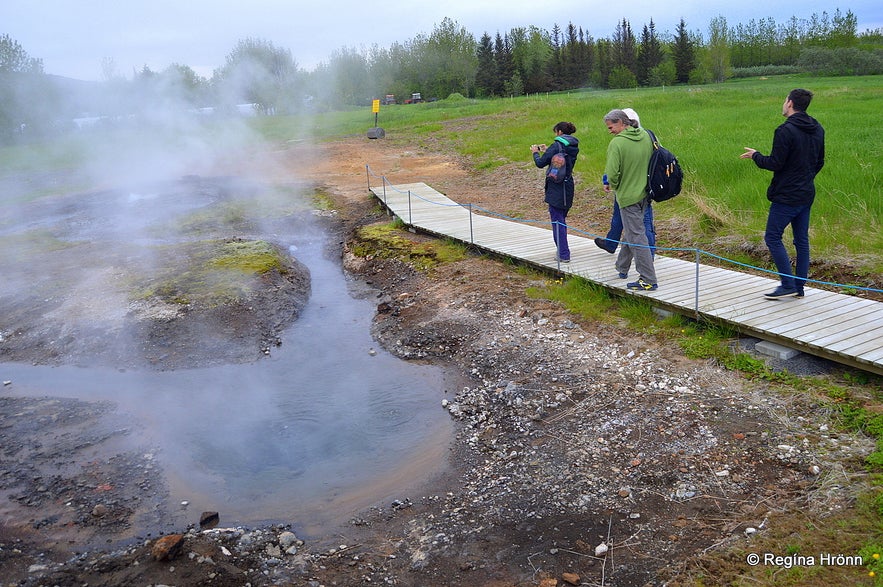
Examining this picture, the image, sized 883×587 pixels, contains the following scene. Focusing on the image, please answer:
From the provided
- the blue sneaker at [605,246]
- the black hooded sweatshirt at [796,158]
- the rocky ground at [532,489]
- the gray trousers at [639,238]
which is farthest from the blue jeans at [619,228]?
the black hooded sweatshirt at [796,158]

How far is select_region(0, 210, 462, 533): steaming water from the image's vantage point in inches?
219

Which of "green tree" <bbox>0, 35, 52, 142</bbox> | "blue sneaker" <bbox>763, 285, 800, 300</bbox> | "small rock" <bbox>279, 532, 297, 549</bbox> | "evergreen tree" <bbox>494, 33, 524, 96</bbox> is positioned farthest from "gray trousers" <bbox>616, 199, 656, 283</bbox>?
"evergreen tree" <bbox>494, 33, 524, 96</bbox>

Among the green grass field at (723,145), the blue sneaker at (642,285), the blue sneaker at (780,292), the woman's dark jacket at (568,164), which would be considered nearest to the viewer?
the blue sneaker at (780,292)

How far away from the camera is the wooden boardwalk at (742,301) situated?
19.3 feet

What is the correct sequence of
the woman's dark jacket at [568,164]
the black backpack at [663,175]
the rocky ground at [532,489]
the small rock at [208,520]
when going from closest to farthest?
the rocky ground at [532,489], the small rock at [208,520], the black backpack at [663,175], the woman's dark jacket at [568,164]

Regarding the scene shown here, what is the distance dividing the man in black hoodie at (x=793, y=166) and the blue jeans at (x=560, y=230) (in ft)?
8.91

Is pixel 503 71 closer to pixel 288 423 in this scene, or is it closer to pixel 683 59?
pixel 683 59

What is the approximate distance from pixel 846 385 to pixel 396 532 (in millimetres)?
3753

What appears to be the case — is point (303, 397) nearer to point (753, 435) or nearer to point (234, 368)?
point (234, 368)

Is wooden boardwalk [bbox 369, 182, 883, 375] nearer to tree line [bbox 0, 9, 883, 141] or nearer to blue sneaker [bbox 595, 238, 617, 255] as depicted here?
blue sneaker [bbox 595, 238, 617, 255]

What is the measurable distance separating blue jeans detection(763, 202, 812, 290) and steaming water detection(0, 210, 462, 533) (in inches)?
138

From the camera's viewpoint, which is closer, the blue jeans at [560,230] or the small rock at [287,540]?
the small rock at [287,540]

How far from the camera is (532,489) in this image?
5.17m

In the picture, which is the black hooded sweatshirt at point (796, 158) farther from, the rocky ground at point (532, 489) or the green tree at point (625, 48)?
the green tree at point (625, 48)
